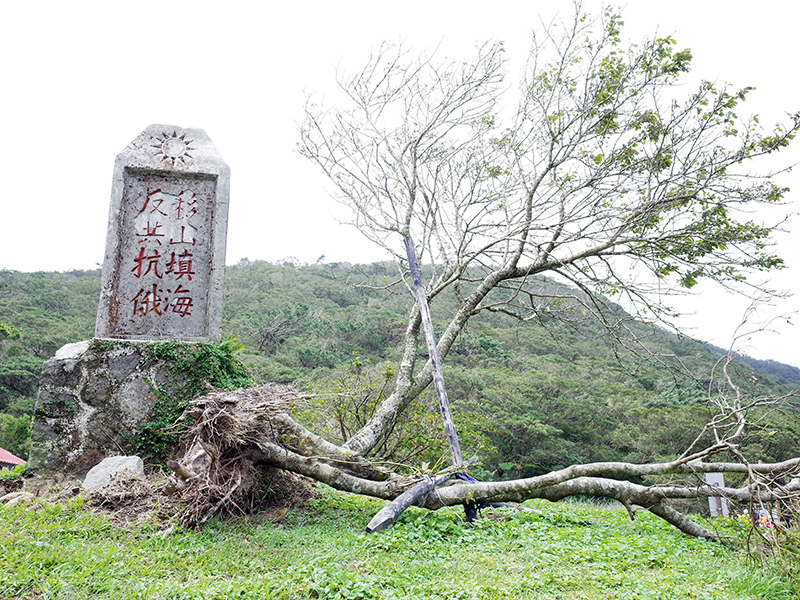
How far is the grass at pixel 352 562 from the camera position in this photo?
2465mm

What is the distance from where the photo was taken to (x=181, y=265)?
4.91m

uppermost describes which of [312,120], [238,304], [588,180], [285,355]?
[312,120]

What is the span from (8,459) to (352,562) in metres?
8.57

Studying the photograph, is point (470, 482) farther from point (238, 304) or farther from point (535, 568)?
point (238, 304)

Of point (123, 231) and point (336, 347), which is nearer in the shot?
point (123, 231)

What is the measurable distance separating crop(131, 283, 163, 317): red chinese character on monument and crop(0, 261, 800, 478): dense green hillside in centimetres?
167

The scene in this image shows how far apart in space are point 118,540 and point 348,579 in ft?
4.48

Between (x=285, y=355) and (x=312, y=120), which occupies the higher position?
(x=312, y=120)

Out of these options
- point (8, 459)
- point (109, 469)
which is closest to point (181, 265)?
point (109, 469)

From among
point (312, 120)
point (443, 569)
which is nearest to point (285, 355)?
point (312, 120)

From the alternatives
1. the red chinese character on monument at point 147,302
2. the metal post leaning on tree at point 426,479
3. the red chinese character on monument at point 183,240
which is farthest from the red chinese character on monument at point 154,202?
the metal post leaning on tree at point 426,479

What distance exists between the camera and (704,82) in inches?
211

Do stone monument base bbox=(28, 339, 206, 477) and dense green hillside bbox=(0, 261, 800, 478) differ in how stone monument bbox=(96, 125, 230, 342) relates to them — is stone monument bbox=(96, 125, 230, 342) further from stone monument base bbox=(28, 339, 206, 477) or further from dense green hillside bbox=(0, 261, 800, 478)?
dense green hillside bbox=(0, 261, 800, 478)

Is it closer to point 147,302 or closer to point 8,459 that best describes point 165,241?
point 147,302
